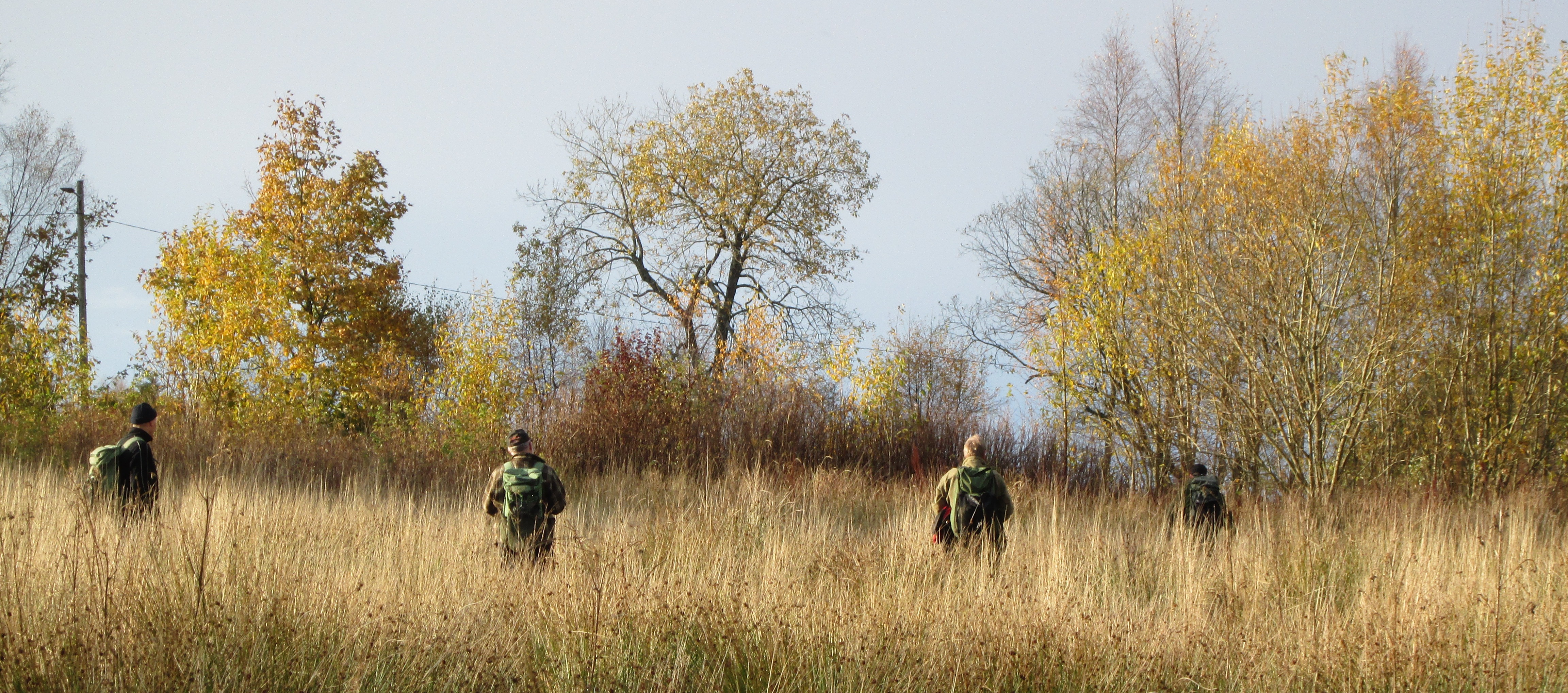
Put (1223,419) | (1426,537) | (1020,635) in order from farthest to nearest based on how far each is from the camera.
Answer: (1223,419) → (1426,537) → (1020,635)

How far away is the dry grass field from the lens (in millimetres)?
4645

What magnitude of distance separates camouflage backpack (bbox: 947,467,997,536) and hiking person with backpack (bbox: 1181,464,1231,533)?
345 centimetres

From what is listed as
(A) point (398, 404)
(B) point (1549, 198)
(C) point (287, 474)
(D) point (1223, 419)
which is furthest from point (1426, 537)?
(A) point (398, 404)

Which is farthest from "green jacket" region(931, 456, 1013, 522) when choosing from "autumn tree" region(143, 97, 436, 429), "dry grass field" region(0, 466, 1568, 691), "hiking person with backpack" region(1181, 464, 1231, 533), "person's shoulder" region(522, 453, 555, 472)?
"autumn tree" region(143, 97, 436, 429)

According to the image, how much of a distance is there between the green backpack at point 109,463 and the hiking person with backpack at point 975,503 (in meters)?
5.99

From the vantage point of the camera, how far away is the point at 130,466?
290 inches

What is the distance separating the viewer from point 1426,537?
380 inches

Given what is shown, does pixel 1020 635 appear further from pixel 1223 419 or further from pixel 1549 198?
pixel 1549 198

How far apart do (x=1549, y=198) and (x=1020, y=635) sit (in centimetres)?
1307

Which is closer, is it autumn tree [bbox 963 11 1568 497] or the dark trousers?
the dark trousers

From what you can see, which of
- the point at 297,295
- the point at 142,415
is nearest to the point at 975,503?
the point at 142,415

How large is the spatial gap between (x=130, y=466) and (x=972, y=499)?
6.17 metres

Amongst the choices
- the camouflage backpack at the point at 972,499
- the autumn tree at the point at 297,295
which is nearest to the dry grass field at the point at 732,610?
the camouflage backpack at the point at 972,499

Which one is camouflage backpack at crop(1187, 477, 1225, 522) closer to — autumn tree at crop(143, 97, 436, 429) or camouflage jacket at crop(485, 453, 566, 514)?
camouflage jacket at crop(485, 453, 566, 514)
